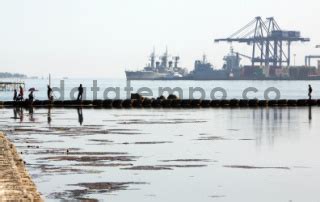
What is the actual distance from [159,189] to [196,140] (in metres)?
14.6

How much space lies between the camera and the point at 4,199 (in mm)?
14906

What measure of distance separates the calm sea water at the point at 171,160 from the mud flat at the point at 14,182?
571 millimetres

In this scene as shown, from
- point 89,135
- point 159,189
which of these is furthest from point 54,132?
point 159,189

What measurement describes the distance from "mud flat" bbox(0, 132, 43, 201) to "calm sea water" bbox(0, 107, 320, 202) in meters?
0.57

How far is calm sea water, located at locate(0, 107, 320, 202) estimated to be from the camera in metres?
19.1

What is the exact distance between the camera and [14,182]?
56.3 ft

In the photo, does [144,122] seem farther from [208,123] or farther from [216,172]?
[216,172]

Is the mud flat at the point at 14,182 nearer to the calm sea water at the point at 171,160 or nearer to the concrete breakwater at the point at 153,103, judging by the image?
the calm sea water at the point at 171,160

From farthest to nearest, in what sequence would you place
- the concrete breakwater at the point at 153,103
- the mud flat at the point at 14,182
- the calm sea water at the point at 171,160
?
the concrete breakwater at the point at 153,103 → the calm sea water at the point at 171,160 → the mud flat at the point at 14,182

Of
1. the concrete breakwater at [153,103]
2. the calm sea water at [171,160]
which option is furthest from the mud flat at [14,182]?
the concrete breakwater at [153,103]

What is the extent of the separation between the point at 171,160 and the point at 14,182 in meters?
9.20

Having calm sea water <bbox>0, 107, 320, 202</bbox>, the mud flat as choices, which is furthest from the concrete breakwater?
the mud flat

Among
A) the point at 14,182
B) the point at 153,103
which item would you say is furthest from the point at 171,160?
the point at 153,103

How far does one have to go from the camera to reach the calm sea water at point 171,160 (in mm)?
19078
